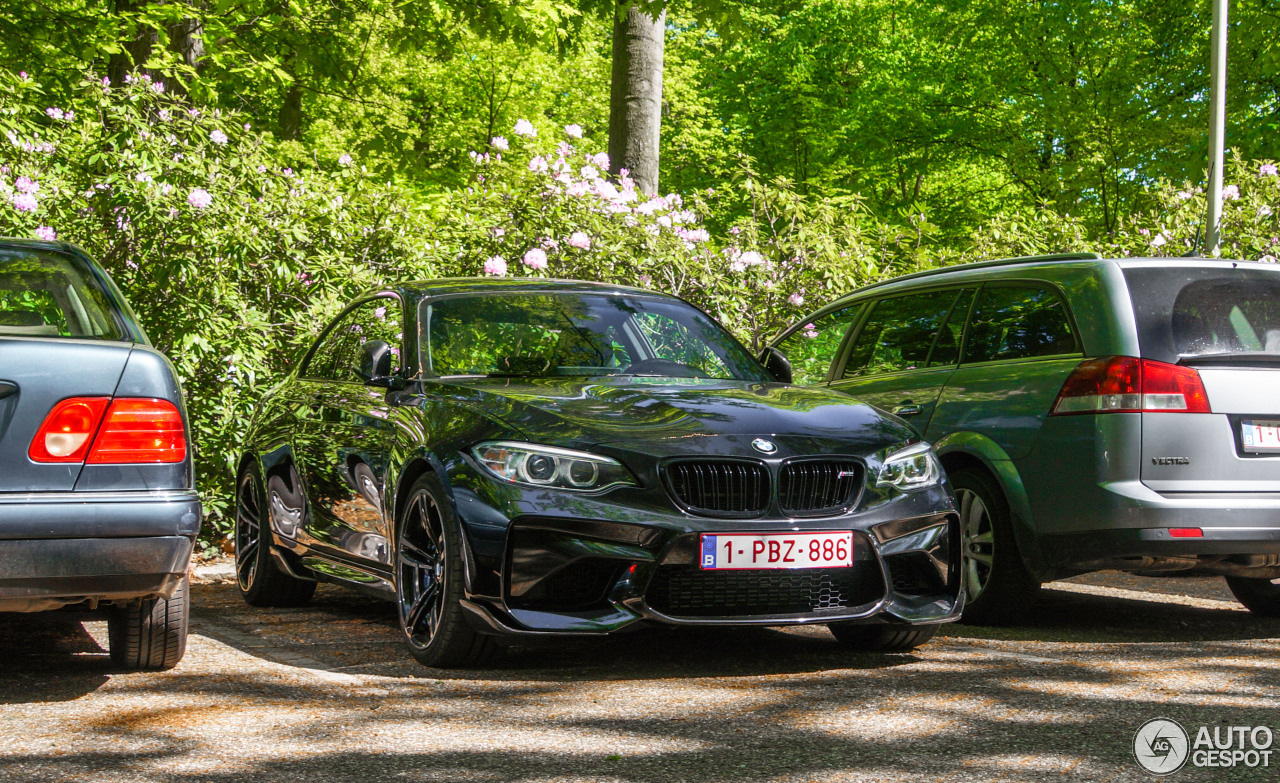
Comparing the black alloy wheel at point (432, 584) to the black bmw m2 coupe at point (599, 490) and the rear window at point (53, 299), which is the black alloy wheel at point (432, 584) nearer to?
the black bmw m2 coupe at point (599, 490)

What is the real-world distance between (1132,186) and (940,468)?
18.8m

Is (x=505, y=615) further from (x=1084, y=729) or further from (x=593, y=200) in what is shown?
(x=593, y=200)

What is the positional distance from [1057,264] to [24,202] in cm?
640

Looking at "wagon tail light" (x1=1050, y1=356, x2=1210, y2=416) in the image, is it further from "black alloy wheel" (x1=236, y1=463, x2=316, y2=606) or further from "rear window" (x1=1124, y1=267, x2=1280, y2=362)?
"black alloy wheel" (x1=236, y1=463, x2=316, y2=606)

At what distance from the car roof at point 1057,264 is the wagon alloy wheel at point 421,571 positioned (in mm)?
3144

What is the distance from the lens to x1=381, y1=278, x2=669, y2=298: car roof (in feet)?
22.0

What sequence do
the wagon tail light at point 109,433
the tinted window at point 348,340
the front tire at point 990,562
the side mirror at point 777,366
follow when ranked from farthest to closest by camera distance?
1. the tinted window at point 348,340
2. the side mirror at point 777,366
3. the front tire at point 990,562
4. the wagon tail light at point 109,433

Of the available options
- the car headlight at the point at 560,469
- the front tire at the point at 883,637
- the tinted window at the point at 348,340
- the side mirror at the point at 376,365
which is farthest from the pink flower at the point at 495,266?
the car headlight at the point at 560,469

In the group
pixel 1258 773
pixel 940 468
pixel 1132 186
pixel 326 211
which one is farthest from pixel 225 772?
pixel 1132 186

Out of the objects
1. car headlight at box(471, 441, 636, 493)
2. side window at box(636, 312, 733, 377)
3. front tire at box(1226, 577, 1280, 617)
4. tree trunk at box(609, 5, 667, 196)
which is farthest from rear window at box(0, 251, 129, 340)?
tree trunk at box(609, 5, 667, 196)

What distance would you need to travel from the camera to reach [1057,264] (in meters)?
6.89

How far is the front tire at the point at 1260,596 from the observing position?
745 cm

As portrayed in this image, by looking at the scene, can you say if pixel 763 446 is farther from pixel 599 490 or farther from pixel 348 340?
pixel 348 340

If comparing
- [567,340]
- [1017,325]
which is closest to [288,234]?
[567,340]
